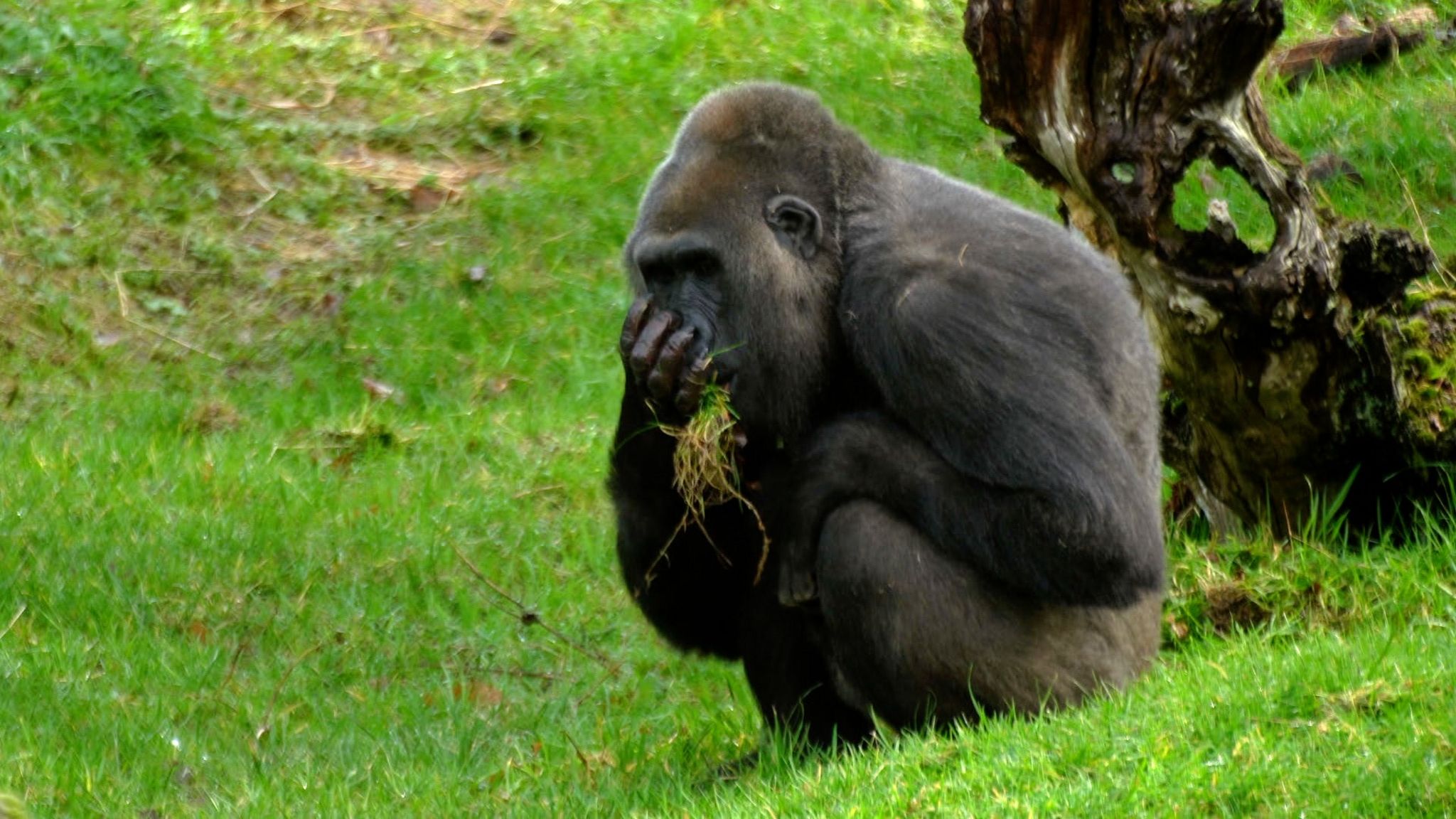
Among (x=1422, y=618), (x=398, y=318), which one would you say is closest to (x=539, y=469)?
(x=398, y=318)

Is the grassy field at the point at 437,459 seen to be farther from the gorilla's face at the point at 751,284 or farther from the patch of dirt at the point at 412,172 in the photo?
the gorilla's face at the point at 751,284

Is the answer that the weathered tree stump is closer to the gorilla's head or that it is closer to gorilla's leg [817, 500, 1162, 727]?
the gorilla's head

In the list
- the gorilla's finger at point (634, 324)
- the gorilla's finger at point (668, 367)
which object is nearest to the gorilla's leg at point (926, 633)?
the gorilla's finger at point (668, 367)

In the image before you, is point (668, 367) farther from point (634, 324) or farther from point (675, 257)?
point (675, 257)

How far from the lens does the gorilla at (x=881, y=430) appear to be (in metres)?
4.75

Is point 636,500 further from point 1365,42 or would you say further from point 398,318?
point 1365,42

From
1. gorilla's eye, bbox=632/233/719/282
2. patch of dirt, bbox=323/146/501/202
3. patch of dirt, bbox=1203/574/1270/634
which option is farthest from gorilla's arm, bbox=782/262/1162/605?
patch of dirt, bbox=323/146/501/202

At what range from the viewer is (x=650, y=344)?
491 centimetres

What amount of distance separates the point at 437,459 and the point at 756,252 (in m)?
3.58

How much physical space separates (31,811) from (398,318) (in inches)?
186

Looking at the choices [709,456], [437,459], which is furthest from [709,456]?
[437,459]

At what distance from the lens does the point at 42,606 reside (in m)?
6.62

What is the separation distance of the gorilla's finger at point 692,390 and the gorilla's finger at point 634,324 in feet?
0.59

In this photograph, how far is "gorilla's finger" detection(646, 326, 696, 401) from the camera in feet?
16.0
